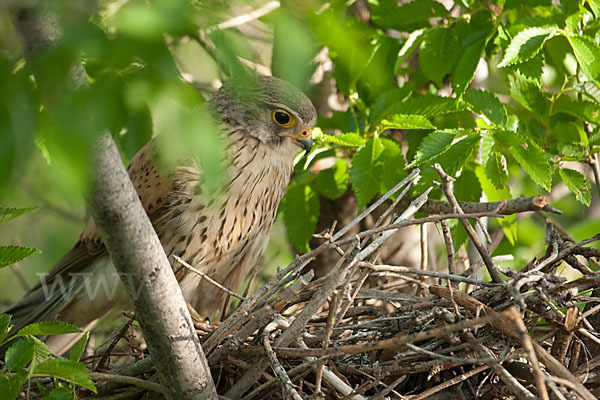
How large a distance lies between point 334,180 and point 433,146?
0.78 metres

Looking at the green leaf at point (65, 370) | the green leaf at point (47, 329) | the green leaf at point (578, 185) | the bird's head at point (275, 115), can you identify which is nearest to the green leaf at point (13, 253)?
the green leaf at point (47, 329)

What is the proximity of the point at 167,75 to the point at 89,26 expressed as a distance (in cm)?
17

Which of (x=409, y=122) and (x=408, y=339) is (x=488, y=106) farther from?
(x=408, y=339)

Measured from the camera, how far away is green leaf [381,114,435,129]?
2.92 meters

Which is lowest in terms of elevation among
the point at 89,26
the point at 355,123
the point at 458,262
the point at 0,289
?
the point at 0,289

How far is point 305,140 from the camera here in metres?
3.42

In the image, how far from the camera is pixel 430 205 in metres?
3.14

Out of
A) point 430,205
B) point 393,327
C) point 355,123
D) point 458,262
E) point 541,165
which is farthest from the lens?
point 458,262

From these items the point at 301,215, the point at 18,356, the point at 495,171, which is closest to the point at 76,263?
the point at 301,215

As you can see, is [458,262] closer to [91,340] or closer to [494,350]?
[494,350]

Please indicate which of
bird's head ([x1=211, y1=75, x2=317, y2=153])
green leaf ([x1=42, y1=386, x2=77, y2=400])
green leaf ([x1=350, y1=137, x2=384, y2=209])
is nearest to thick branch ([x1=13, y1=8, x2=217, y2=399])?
green leaf ([x1=42, y1=386, x2=77, y2=400])

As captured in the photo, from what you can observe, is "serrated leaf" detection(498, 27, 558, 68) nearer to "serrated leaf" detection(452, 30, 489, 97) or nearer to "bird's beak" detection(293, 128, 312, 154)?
"serrated leaf" detection(452, 30, 489, 97)

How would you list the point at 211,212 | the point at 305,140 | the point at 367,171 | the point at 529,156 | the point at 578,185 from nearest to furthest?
the point at 529,156 < the point at 578,185 < the point at 367,171 < the point at 211,212 < the point at 305,140

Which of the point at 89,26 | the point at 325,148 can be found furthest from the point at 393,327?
the point at 89,26
